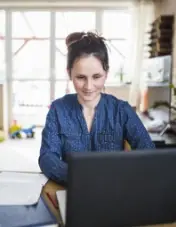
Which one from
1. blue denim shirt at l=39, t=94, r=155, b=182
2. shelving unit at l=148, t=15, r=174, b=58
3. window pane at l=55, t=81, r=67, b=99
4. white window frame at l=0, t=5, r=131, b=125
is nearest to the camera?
blue denim shirt at l=39, t=94, r=155, b=182

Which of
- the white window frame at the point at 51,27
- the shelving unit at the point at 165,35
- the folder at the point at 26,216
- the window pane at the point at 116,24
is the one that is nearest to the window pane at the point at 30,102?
the white window frame at the point at 51,27

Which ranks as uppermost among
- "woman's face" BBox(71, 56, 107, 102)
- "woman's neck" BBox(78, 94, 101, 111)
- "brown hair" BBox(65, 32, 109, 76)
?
"brown hair" BBox(65, 32, 109, 76)

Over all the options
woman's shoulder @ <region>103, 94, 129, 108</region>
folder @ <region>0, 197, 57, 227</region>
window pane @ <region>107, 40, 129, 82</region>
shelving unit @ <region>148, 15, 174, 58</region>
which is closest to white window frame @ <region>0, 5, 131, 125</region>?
window pane @ <region>107, 40, 129, 82</region>

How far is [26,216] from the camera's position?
0.74m

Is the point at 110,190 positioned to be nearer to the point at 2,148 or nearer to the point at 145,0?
the point at 2,148

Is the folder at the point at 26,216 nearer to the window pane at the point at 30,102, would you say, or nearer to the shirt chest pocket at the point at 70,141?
the shirt chest pocket at the point at 70,141

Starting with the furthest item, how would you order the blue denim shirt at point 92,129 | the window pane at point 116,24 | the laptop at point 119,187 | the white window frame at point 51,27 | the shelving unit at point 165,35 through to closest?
1. the window pane at point 116,24
2. the white window frame at point 51,27
3. the shelving unit at point 165,35
4. the blue denim shirt at point 92,129
5. the laptop at point 119,187

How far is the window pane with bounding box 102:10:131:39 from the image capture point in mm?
5199

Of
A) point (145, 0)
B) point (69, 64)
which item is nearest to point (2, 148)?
point (145, 0)

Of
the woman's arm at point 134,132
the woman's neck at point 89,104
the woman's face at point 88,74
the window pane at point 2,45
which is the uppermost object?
the window pane at point 2,45

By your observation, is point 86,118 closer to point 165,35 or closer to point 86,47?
point 86,47

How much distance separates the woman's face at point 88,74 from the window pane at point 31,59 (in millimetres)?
4365

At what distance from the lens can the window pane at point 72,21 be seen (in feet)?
16.9

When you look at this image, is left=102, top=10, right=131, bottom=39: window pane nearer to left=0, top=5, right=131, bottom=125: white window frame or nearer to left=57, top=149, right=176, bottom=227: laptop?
left=0, top=5, right=131, bottom=125: white window frame
